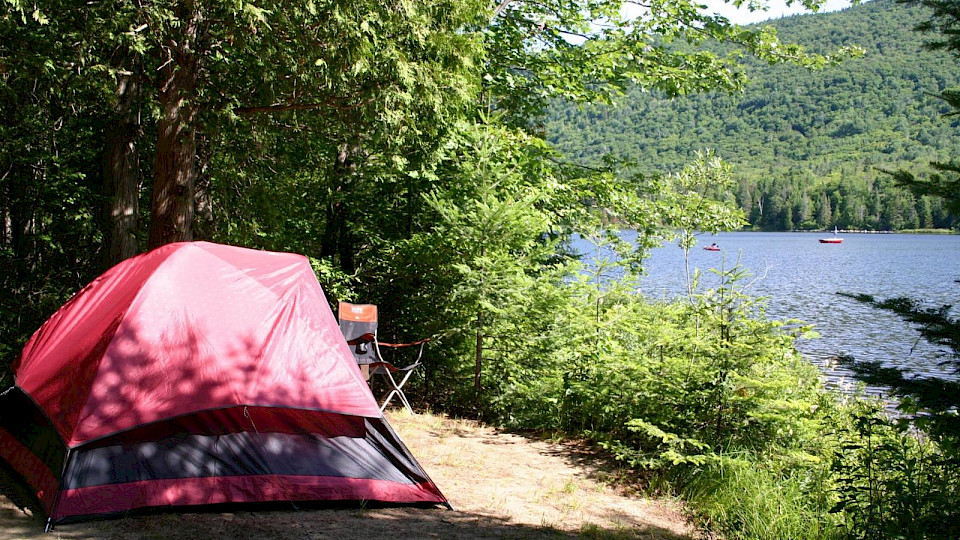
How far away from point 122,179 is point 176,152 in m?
1.45

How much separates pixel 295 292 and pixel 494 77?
5.13 metres


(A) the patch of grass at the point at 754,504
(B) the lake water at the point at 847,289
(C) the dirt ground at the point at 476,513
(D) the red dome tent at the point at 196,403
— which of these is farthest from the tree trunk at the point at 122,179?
(A) the patch of grass at the point at 754,504

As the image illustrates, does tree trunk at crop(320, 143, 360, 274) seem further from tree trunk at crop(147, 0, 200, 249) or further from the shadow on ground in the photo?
the shadow on ground

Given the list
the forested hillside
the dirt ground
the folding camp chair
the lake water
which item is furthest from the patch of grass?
the forested hillside

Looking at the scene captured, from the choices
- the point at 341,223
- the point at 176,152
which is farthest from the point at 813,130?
the point at 176,152

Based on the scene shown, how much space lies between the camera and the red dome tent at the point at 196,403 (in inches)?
144

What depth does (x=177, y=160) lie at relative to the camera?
19.8ft

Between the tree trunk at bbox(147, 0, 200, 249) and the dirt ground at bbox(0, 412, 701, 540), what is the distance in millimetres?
2446

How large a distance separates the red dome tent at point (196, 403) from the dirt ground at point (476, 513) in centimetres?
12

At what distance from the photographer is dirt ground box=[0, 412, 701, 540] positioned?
3477 mm

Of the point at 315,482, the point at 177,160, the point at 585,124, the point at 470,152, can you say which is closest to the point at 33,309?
the point at 177,160

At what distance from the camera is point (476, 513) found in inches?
163

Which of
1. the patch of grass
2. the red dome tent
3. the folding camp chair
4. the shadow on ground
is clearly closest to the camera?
the shadow on ground

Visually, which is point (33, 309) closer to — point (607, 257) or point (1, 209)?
point (1, 209)
